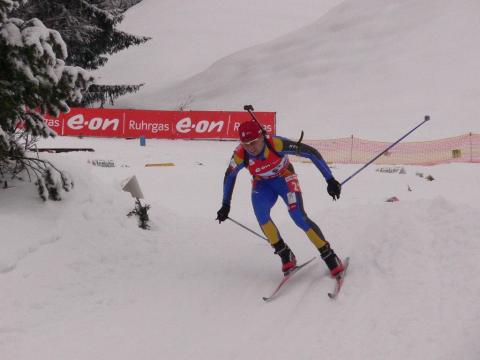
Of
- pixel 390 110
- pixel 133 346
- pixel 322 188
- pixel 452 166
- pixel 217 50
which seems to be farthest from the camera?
pixel 217 50

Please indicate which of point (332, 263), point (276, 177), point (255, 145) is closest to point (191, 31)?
point (276, 177)

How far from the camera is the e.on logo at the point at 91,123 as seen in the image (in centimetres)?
2534

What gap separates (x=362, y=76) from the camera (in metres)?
39.2

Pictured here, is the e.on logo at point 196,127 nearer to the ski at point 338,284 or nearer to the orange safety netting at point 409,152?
the orange safety netting at point 409,152

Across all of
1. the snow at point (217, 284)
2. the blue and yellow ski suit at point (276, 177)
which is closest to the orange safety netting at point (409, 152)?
the snow at point (217, 284)

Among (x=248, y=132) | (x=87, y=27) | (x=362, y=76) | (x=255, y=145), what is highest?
(x=87, y=27)

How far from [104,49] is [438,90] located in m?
22.6

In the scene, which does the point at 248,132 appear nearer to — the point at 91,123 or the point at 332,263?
the point at 332,263

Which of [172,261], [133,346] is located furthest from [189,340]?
[172,261]

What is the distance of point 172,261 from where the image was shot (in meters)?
7.16

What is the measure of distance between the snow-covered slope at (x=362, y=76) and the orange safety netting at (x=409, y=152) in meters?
4.35

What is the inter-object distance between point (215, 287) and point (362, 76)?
35.6 metres

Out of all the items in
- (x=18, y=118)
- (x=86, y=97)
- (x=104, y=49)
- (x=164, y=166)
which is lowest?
(x=164, y=166)

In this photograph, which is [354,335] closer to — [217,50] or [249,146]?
[249,146]
